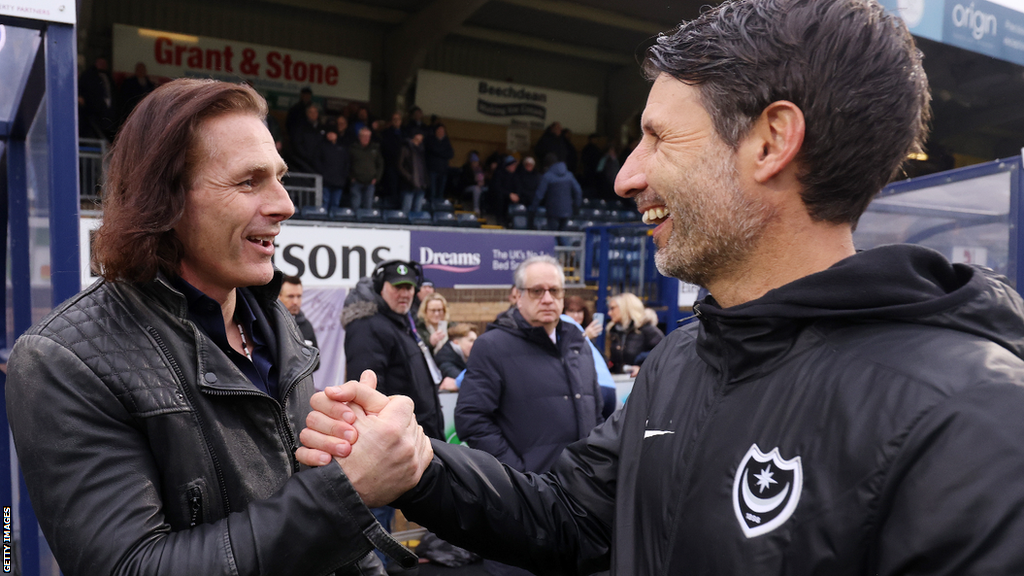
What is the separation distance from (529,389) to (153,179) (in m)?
2.66

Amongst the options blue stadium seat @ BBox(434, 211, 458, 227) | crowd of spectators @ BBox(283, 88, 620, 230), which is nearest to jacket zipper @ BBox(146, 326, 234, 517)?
crowd of spectators @ BBox(283, 88, 620, 230)

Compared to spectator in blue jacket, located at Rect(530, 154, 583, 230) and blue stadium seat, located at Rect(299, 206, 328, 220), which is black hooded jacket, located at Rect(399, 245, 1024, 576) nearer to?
blue stadium seat, located at Rect(299, 206, 328, 220)

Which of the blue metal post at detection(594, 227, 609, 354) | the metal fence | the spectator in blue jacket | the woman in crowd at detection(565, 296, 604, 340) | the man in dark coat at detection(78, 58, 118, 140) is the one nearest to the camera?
the woman in crowd at detection(565, 296, 604, 340)

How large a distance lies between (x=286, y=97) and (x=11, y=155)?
15.0 meters

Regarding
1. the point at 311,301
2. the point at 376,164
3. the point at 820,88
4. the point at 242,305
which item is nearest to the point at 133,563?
the point at 242,305

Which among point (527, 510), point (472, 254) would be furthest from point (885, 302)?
point (472, 254)

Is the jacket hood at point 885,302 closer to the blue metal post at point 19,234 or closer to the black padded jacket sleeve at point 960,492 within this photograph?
the black padded jacket sleeve at point 960,492

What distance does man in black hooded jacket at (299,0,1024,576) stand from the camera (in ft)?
2.72

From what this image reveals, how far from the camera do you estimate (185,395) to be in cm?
134

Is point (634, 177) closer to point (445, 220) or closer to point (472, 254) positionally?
point (472, 254)

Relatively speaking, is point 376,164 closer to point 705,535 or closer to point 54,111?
point 54,111

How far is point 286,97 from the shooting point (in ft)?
56.5

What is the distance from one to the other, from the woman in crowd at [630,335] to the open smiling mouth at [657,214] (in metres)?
6.53

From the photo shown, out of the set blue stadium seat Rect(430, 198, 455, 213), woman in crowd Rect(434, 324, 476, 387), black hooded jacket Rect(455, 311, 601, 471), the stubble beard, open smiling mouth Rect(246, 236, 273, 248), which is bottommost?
woman in crowd Rect(434, 324, 476, 387)
